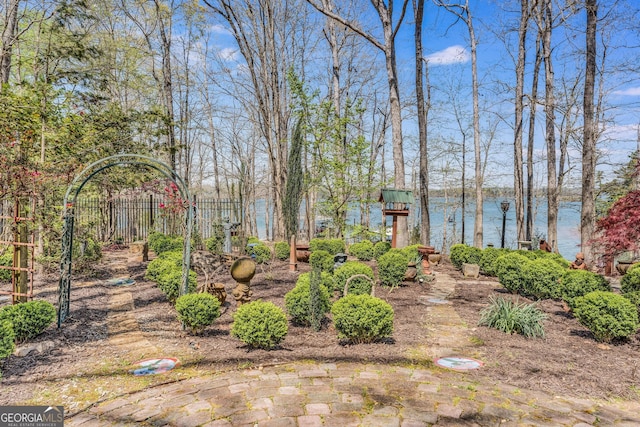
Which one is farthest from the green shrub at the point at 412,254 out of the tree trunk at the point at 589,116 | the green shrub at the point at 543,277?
the tree trunk at the point at 589,116

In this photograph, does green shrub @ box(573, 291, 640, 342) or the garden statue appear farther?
the garden statue

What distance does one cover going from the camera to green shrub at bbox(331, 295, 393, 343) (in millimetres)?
4391

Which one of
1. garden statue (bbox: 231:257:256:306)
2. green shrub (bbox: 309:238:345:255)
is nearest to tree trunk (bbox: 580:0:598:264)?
green shrub (bbox: 309:238:345:255)

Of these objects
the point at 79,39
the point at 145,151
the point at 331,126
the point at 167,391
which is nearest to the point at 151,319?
the point at 167,391

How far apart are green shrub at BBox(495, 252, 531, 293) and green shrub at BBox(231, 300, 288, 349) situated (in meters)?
5.23

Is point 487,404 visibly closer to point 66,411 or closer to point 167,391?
point 167,391

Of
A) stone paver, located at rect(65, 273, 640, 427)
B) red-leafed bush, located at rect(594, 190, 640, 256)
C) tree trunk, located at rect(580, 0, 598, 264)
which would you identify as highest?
tree trunk, located at rect(580, 0, 598, 264)

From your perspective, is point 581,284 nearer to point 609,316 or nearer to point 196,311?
point 609,316

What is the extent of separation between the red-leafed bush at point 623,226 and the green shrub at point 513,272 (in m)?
1.88

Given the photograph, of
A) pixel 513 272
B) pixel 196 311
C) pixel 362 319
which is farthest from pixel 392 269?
pixel 196 311

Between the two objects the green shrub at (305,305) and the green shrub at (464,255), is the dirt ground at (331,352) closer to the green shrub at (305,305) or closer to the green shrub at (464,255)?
the green shrub at (305,305)

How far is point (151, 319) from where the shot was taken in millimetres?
5754

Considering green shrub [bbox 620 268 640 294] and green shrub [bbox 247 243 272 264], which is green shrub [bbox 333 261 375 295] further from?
green shrub [bbox 620 268 640 294]

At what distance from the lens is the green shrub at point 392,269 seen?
7.92 m
